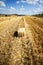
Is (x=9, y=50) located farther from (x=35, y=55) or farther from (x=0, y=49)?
(x=35, y=55)

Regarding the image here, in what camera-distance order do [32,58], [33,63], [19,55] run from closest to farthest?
[33,63] → [32,58] → [19,55]

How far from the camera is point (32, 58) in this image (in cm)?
782

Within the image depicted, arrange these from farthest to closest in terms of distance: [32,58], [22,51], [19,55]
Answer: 1. [22,51]
2. [19,55]
3. [32,58]

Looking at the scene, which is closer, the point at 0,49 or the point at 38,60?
the point at 38,60

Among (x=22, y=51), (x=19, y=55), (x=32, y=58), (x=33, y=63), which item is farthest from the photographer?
(x=22, y=51)

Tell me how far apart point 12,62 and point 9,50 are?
1809mm

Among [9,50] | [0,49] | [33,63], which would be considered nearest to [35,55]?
[33,63]

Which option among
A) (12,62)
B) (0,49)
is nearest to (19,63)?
(12,62)

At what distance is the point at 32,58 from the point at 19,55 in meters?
0.85

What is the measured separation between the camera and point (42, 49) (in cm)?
941

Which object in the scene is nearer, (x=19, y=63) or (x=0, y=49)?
(x=19, y=63)

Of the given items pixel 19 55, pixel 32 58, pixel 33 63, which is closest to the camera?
pixel 33 63

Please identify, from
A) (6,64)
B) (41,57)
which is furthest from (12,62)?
(41,57)

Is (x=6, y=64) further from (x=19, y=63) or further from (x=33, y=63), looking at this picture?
(x=33, y=63)
